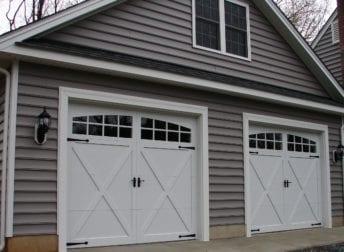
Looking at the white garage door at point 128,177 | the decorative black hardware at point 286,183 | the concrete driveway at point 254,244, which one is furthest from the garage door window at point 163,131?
the decorative black hardware at point 286,183

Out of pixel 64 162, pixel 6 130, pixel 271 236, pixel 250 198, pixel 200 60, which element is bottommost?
pixel 271 236

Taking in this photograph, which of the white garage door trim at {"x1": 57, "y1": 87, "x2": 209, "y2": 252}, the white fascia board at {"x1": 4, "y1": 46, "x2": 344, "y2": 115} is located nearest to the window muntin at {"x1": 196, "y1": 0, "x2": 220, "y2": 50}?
the white fascia board at {"x1": 4, "y1": 46, "x2": 344, "y2": 115}

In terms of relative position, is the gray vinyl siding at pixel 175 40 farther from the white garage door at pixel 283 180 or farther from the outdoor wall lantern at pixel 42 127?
the outdoor wall lantern at pixel 42 127

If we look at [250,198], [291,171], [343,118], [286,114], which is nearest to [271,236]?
[250,198]

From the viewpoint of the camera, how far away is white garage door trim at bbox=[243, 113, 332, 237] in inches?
405

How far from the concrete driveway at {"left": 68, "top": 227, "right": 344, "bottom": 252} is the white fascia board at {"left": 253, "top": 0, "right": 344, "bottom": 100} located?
3707mm

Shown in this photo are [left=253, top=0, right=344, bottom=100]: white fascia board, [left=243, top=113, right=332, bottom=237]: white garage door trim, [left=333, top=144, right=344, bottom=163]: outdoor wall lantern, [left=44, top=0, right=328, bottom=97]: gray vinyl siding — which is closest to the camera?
[left=44, top=0, right=328, bottom=97]: gray vinyl siding

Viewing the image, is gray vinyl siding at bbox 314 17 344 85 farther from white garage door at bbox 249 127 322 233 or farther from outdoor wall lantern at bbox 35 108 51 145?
outdoor wall lantern at bbox 35 108 51 145

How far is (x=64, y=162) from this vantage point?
7.76m

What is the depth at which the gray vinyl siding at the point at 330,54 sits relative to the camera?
53.7ft

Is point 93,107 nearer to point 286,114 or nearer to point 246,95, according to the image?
point 246,95

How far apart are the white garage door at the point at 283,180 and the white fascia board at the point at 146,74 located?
82cm

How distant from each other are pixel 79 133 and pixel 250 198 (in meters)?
4.05

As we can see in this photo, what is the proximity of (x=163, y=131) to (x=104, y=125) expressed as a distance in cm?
126
